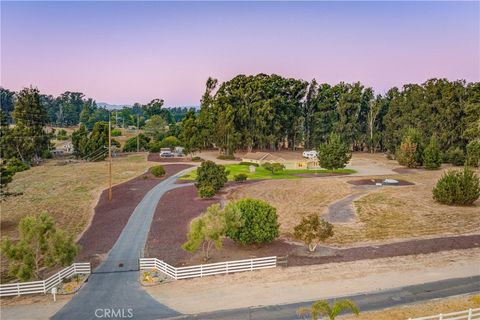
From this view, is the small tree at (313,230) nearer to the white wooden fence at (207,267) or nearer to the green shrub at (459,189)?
the white wooden fence at (207,267)

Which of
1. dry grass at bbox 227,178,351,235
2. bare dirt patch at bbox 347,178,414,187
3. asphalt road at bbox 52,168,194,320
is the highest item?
bare dirt patch at bbox 347,178,414,187

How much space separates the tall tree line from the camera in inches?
3607

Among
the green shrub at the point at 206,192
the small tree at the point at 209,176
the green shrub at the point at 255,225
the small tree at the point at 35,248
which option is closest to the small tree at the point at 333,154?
the small tree at the point at 209,176

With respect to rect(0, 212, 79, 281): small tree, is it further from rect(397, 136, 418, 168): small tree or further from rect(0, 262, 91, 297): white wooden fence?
rect(397, 136, 418, 168): small tree

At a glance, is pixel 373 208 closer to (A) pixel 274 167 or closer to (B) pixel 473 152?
(B) pixel 473 152

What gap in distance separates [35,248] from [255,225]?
1489cm

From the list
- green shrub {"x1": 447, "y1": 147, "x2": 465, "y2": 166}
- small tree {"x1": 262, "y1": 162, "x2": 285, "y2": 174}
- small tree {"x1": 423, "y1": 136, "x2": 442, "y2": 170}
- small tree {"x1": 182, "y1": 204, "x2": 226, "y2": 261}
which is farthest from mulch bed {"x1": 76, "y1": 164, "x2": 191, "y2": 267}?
green shrub {"x1": 447, "y1": 147, "x2": 465, "y2": 166}

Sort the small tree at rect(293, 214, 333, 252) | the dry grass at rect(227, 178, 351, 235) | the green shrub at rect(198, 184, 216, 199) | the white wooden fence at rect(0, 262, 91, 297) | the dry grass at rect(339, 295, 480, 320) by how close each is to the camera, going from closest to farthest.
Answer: the dry grass at rect(339, 295, 480, 320)
the white wooden fence at rect(0, 262, 91, 297)
the small tree at rect(293, 214, 333, 252)
the dry grass at rect(227, 178, 351, 235)
the green shrub at rect(198, 184, 216, 199)

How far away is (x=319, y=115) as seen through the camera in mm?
113938

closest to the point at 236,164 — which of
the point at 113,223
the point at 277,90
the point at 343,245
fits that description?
the point at 277,90

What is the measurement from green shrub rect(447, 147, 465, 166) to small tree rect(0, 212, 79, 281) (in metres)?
79.0

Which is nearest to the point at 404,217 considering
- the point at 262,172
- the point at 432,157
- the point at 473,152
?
the point at 473,152

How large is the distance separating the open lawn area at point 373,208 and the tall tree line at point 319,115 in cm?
3400

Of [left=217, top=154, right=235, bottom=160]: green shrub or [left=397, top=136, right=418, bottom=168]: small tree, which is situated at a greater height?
[left=397, top=136, right=418, bottom=168]: small tree
